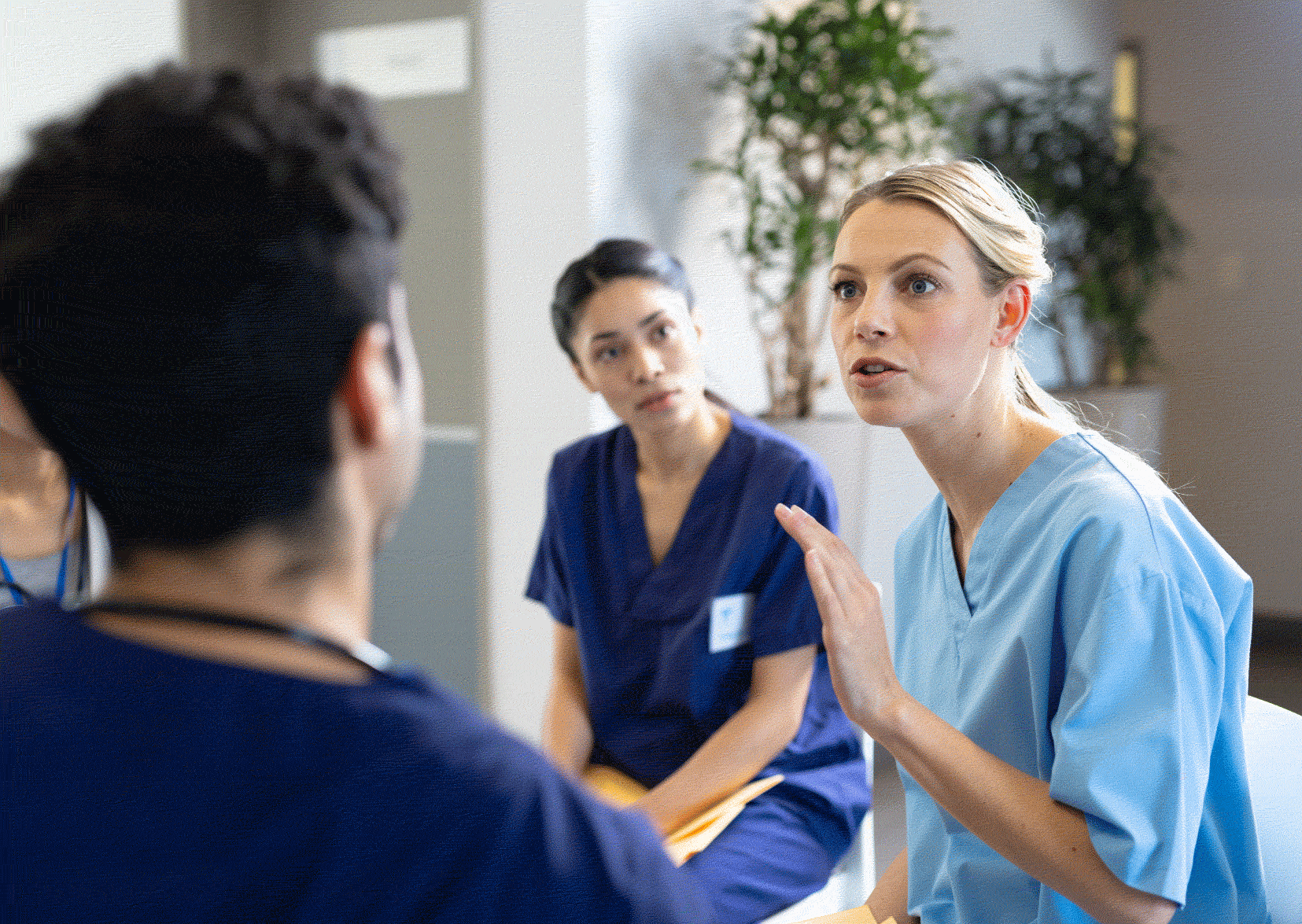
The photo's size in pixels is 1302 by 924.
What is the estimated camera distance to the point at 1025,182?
433cm

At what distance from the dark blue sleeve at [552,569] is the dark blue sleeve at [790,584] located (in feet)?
1.20

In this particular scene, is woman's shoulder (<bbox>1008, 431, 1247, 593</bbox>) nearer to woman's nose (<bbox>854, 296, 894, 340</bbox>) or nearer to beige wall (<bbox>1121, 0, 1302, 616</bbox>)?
woman's nose (<bbox>854, 296, 894, 340</bbox>)

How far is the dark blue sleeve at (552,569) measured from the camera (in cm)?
190

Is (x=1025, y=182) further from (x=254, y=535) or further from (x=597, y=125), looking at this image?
(x=254, y=535)

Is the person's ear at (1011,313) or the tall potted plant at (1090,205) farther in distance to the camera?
the tall potted plant at (1090,205)

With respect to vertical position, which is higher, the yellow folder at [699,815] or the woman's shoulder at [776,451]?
the woman's shoulder at [776,451]

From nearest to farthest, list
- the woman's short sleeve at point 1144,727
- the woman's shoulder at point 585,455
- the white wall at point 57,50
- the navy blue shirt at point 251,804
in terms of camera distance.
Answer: the navy blue shirt at point 251,804, the woman's short sleeve at point 1144,727, the woman's shoulder at point 585,455, the white wall at point 57,50

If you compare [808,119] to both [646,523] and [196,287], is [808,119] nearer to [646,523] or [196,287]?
[646,523]

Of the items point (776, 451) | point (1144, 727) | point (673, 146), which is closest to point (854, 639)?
point (1144, 727)

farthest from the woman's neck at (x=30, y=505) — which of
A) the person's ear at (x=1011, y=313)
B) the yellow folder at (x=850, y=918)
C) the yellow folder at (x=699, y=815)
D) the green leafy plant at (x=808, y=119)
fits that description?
the green leafy plant at (x=808, y=119)

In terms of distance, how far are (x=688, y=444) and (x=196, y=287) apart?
137 cm

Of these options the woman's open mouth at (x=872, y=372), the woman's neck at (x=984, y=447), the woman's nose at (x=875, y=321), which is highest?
the woman's nose at (x=875, y=321)

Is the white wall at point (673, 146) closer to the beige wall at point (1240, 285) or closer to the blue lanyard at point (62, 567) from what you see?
the blue lanyard at point (62, 567)

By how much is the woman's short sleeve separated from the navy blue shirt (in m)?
0.57
